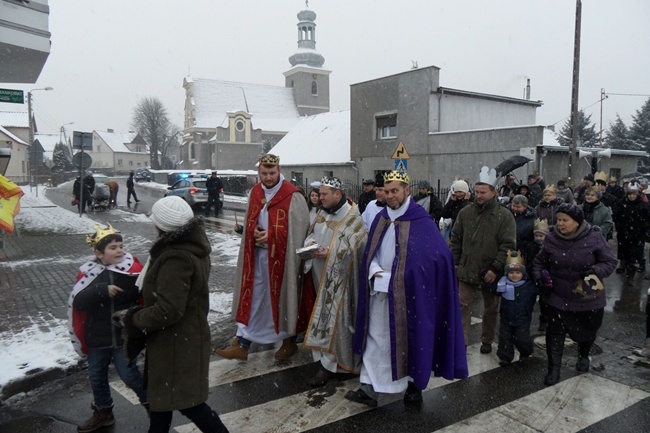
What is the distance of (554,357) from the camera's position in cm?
461

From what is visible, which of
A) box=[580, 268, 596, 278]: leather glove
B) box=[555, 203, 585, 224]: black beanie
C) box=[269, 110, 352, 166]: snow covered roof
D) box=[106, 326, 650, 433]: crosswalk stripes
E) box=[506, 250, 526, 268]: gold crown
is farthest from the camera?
box=[269, 110, 352, 166]: snow covered roof

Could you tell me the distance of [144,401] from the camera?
3.74 m

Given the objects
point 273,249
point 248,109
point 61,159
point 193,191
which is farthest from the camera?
point 248,109

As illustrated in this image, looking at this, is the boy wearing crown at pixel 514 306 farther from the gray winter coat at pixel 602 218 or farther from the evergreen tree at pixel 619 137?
the evergreen tree at pixel 619 137

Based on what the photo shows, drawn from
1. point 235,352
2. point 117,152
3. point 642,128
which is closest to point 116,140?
point 117,152

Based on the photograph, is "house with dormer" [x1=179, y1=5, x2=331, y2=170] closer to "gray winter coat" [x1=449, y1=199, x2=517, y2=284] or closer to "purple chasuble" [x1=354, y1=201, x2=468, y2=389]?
"gray winter coat" [x1=449, y1=199, x2=517, y2=284]

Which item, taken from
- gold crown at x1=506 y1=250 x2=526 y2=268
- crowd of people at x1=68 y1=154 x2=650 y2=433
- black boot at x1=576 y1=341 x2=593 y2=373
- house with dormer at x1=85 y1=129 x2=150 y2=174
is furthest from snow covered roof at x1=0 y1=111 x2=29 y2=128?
black boot at x1=576 y1=341 x2=593 y2=373

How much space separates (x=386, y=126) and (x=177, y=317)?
2442 cm

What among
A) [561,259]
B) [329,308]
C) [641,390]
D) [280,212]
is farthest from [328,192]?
[641,390]

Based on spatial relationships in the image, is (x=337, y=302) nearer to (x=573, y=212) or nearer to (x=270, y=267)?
(x=270, y=267)

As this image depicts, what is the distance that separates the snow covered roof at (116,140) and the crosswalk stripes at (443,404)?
102948 mm

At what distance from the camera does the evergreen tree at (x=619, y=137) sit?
124ft

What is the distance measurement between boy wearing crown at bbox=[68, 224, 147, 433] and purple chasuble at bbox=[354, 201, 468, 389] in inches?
78.3

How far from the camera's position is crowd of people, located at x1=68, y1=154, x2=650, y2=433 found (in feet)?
9.53
